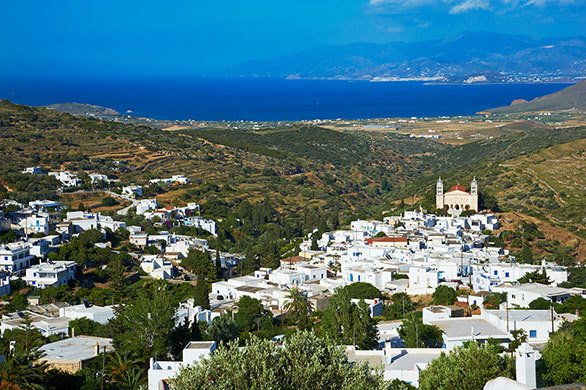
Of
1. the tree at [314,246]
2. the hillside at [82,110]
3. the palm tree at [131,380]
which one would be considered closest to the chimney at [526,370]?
the palm tree at [131,380]

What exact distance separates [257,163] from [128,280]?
1727 inches

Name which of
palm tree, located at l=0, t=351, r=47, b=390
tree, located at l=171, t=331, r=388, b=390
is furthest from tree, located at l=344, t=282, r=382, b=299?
tree, located at l=171, t=331, r=388, b=390

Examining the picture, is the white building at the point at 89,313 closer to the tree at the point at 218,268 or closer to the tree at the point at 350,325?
the tree at the point at 350,325

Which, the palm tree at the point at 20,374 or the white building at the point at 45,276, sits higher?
the palm tree at the point at 20,374

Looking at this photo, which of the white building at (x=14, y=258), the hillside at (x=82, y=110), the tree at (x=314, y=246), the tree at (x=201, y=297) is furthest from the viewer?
the hillside at (x=82, y=110)

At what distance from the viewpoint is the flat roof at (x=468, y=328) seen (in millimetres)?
20281

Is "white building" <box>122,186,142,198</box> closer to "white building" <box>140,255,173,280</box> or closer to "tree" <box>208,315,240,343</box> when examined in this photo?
"white building" <box>140,255,173,280</box>

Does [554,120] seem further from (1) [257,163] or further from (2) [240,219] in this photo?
(2) [240,219]

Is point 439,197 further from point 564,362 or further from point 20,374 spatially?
point 20,374

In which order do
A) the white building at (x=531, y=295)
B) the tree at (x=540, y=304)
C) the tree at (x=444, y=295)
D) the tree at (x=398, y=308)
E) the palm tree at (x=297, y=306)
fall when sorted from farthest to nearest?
the tree at (x=444, y=295), the tree at (x=398, y=308), the white building at (x=531, y=295), the palm tree at (x=297, y=306), the tree at (x=540, y=304)

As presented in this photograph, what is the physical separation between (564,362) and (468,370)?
6.40ft

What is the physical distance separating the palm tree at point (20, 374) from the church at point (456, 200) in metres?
32.7

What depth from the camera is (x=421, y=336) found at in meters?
20.5

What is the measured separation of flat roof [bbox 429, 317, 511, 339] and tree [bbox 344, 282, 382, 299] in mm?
6325
